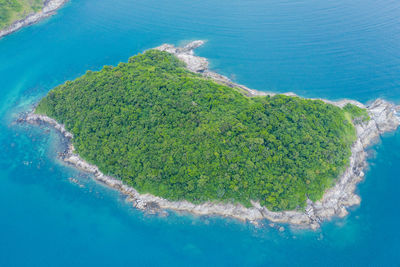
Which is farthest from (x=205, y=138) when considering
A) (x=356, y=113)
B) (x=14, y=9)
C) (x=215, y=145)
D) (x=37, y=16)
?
(x=14, y=9)

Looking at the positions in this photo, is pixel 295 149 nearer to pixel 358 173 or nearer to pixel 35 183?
pixel 358 173

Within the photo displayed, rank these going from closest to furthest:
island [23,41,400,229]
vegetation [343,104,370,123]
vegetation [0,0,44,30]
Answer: island [23,41,400,229]
vegetation [343,104,370,123]
vegetation [0,0,44,30]

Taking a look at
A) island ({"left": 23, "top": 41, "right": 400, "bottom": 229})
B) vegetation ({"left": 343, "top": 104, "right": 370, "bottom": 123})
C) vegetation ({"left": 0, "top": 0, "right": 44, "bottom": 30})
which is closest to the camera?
island ({"left": 23, "top": 41, "right": 400, "bottom": 229})

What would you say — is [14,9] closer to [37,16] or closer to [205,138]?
[37,16]

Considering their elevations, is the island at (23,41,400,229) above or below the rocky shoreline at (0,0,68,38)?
below

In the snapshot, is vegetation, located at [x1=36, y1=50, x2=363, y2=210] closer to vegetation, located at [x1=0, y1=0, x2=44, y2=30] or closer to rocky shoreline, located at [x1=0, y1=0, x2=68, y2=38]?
rocky shoreline, located at [x1=0, y1=0, x2=68, y2=38]

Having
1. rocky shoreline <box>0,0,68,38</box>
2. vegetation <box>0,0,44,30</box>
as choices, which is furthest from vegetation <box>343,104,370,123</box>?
vegetation <box>0,0,44,30</box>

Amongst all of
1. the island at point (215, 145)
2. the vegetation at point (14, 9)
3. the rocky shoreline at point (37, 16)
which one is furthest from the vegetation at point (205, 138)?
the vegetation at point (14, 9)

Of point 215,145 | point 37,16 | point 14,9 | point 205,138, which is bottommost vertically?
point 215,145
